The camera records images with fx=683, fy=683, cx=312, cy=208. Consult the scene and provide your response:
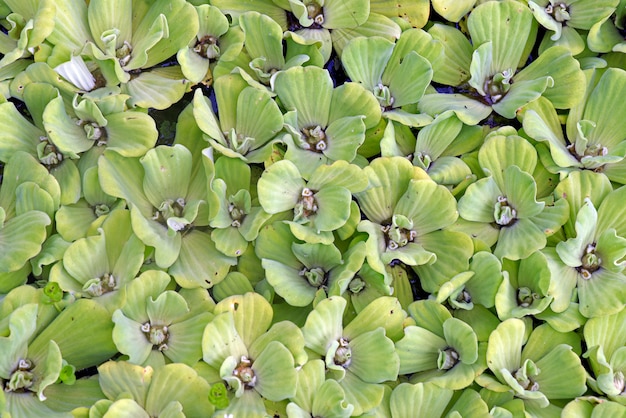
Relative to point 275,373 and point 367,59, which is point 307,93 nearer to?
point 367,59

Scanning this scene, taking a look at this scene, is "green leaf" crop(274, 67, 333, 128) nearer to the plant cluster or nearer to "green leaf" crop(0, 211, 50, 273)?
the plant cluster

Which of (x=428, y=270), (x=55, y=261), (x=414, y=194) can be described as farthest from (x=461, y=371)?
(x=55, y=261)

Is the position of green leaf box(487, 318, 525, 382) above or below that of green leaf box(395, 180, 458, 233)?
below

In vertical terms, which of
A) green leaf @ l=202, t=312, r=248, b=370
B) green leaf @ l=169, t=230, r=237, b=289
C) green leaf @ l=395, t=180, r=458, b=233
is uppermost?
green leaf @ l=395, t=180, r=458, b=233

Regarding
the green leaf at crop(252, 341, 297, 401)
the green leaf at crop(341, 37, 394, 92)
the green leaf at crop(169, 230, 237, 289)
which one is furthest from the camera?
the green leaf at crop(341, 37, 394, 92)

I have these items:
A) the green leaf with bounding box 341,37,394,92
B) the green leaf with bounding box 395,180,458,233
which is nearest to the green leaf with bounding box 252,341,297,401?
the green leaf with bounding box 395,180,458,233

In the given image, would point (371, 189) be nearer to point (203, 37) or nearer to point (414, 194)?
point (414, 194)

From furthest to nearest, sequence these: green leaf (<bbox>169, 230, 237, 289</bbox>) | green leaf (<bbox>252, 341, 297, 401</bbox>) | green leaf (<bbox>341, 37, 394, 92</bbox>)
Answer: green leaf (<bbox>341, 37, 394, 92</bbox>)
green leaf (<bbox>169, 230, 237, 289</bbox>)
green leaf (<bbox>252, 341, 297, 401</bbox>)

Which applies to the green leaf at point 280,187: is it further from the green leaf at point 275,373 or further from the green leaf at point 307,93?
the green leaf at point 275,373

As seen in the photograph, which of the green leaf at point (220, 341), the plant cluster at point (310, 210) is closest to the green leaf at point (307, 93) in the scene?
the plant cluster at point (310, 210)
